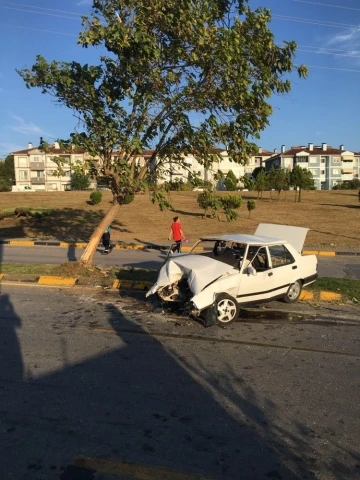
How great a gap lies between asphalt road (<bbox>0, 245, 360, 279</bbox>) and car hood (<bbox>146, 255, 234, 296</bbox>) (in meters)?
6.74

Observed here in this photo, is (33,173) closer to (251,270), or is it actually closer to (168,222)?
(168,222)

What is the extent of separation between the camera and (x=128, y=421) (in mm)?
3869

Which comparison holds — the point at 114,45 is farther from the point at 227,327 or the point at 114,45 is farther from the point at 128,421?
the point at 128,421

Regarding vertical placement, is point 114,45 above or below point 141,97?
above

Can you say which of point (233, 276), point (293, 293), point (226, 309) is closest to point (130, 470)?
point (226, 309)

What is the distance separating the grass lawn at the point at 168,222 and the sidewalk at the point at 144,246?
2.08 ft

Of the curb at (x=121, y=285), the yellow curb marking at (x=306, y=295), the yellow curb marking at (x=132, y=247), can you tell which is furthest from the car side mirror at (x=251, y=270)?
the yellow curb marking at (x=132, y=247)

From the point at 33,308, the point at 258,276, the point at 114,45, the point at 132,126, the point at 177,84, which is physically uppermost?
the point at 114,45

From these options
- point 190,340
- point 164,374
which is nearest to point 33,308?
point 190,340

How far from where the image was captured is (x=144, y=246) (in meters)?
20.0

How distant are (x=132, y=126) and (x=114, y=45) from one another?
1.86m

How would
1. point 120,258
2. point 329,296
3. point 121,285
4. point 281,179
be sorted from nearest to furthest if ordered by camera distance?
point 329,296, point 121,285, point 120,258, point 281,179

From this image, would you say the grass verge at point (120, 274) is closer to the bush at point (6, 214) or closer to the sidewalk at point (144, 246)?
the sidewalk at point (144, 246)

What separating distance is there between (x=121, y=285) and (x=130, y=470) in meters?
6.91
